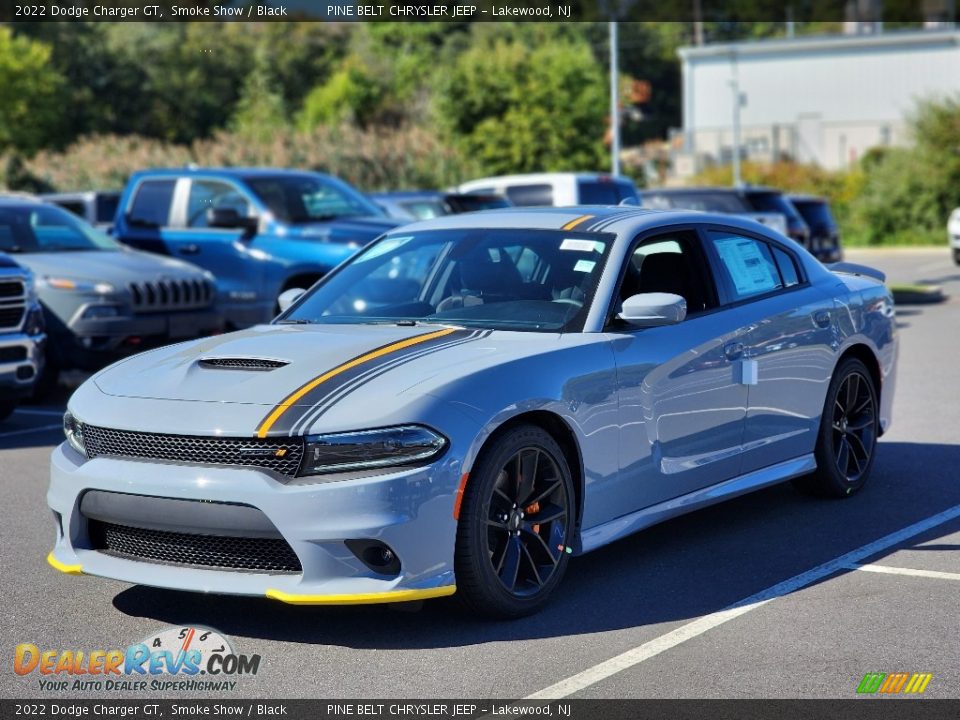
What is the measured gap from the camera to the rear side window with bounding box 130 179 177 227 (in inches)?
608

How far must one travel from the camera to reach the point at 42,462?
919 cm

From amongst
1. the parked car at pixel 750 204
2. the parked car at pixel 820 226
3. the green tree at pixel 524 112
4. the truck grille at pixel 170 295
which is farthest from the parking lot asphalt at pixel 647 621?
the green tree at pixel 524 112

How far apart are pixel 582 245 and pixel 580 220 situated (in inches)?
10.8

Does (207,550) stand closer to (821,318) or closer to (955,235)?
(821,318)

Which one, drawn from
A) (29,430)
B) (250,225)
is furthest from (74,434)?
(250,225)

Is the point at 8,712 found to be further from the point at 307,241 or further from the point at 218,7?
the point at 218,7

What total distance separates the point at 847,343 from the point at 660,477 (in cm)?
202

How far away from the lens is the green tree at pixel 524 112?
45375mm

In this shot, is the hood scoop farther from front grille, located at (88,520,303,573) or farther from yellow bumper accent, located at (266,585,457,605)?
yellow bumper accent, located at (266,585,457,605)

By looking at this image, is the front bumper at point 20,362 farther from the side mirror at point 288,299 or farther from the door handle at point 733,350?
the door handle at point 733,350

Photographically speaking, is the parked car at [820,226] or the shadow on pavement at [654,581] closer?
the shadow on pavement at [654,581]

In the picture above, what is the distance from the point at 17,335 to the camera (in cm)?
1038

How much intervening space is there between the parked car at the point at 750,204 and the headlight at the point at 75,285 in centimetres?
998

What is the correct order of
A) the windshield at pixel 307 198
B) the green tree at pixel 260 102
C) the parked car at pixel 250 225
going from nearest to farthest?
the parked car at pixel 250 225, the windshield at pixel 307 198, the green tree at pixel 260 102
